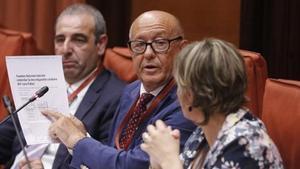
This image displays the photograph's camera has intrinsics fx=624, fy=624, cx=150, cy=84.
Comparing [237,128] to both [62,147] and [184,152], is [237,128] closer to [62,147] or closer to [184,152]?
[184,152]

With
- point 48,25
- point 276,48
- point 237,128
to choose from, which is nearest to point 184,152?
point 237,128

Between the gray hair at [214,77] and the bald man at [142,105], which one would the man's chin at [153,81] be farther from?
the gray hair at [214,77]

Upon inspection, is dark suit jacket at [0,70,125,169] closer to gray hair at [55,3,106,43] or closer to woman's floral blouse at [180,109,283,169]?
gray hair at [55,3,106,43]

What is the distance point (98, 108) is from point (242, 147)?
983 millimetres

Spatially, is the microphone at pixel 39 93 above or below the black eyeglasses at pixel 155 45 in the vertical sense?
Result: below

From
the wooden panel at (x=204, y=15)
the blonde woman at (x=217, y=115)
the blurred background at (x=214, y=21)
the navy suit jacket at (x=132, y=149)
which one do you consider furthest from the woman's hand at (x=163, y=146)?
the wooden panel at (x=204, y=15)

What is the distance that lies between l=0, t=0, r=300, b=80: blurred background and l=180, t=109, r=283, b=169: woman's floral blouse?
1.72 meters

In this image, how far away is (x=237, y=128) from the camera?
1.57 meters

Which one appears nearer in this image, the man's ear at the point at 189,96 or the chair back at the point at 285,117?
the man's ear at the point at 189,96

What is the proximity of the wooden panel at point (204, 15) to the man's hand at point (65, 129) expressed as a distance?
1.63m

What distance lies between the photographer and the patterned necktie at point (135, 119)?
214 centimetres

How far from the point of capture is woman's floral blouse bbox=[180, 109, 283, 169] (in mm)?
1525

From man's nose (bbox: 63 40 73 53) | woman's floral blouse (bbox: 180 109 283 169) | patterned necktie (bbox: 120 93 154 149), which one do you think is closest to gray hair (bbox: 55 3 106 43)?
man's nose (bbox: 63 40 73 53)

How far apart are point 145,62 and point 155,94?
0.12 m
